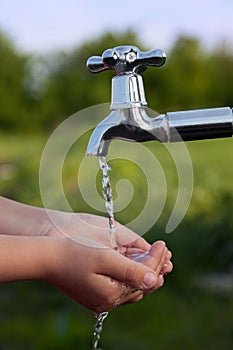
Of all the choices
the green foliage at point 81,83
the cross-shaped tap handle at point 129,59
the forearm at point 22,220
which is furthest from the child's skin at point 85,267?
the green foliage at point 81,83

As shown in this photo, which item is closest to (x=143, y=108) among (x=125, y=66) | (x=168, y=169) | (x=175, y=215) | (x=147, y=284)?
(x=125, y=66)

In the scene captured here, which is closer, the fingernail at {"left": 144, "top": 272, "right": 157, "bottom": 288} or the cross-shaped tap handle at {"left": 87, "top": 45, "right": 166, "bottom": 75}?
the cross-shaped tap handle at {"left": 87, "top": 45, "right": 166, "bottom": 75}

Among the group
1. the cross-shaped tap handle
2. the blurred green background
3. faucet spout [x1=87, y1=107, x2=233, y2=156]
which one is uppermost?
the cross-shaped tap handle

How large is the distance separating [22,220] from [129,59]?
0.43 metres

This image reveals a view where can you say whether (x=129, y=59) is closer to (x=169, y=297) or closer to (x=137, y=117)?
(x=137, y=117)

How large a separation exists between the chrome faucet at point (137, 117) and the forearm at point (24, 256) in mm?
196

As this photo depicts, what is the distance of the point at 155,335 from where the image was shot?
2.96 m

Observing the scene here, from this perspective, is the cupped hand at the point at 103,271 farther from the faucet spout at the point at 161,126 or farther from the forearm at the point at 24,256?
the faucet spout at the point at 161,126

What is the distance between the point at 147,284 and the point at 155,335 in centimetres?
192

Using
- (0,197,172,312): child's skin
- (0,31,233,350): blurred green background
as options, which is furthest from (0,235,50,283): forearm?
(0,31,233,350): blurred green background

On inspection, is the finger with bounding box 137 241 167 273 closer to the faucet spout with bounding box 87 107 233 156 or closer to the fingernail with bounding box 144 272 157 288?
the fingernail with bounding box 144 272 157 288

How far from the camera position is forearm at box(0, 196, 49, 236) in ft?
4.25

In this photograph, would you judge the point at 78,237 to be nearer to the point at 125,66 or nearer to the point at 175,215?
the point at 175,215

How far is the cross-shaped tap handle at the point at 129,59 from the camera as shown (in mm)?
983
